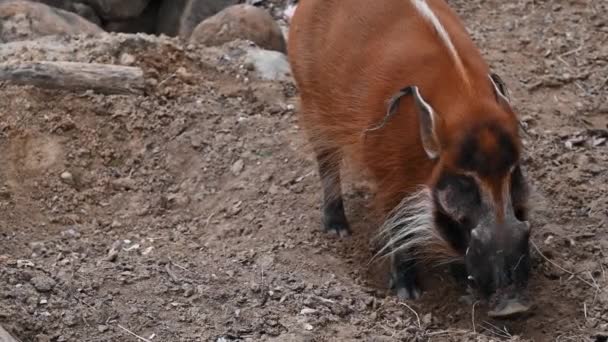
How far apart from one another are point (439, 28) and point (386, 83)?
37cm

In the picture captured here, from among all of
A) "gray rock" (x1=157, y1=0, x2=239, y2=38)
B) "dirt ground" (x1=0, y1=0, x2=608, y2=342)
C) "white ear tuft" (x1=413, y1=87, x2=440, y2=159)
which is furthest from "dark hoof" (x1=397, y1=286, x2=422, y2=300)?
"gray rock" (x1=157, y1=0, x2=239, y2=38)

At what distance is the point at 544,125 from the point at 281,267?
227 cm

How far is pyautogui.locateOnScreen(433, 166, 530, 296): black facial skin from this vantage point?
194 inches

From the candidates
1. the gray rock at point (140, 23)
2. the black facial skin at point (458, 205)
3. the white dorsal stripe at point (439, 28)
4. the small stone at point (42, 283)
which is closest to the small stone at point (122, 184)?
the small stone at point (42, 283)

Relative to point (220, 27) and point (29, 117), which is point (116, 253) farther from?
Answer: point (220, 27)

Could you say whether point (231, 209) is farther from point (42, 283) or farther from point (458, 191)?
point (458, 191)

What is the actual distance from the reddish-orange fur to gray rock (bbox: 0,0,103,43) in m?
2.73

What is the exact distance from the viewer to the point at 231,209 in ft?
20.9

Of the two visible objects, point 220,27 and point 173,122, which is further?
point 220,27

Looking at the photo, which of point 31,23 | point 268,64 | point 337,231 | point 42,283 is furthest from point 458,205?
point 31,23

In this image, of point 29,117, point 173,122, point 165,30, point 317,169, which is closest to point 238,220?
point 317,169

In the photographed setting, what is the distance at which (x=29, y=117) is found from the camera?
689 centimetres

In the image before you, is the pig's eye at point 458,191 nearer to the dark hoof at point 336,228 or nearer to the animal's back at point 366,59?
the animal's back at point 366,59

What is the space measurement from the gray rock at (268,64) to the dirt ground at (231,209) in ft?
0.40
